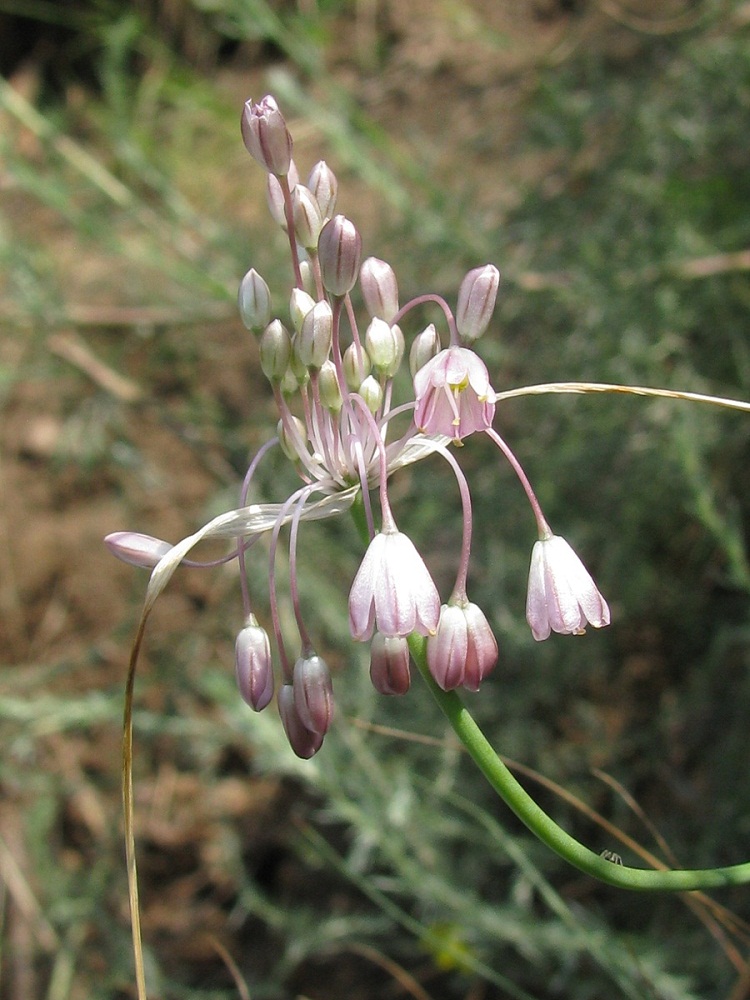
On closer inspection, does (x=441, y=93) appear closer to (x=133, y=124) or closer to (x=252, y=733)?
(x=133, y=124)

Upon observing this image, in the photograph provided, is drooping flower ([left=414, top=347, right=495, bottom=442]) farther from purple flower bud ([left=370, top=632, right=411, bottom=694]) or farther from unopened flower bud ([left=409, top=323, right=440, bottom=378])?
purple flower bud ([left=370, top=632, right=411, bottom=694])

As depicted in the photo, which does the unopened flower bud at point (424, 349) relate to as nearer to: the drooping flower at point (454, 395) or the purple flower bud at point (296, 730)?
the drooping flower at point (454, 395)

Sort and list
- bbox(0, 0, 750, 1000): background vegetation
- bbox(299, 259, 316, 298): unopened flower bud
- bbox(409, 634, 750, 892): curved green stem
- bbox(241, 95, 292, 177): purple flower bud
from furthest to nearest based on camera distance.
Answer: bbox(0, 0, 750, 1000): background vegetation < bbox(299, 259, 316, 298): unopened flower bud < bbox(241, 95, 292, 177): purple flower bud < bbox(409, 634, 750, 892): curved green stem

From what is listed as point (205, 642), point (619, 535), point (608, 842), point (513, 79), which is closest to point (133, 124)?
point (513, 79)

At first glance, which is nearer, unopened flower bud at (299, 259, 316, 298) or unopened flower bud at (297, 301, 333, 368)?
unopened flower bud at (297, 301, 333, 368)

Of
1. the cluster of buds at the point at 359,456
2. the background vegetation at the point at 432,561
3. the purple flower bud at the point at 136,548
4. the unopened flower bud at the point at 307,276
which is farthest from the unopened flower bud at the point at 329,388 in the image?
the background vegetation at the point at 432,561

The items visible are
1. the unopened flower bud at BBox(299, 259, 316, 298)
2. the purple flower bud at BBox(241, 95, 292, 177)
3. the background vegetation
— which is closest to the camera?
the purple flower bud at BBox(241, 95, 292, 177)

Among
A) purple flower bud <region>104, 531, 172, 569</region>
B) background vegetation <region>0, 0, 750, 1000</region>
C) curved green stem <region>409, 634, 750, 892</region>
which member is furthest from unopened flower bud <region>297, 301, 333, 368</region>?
background vegetation <region>0, 0, 750, 1000</region>
